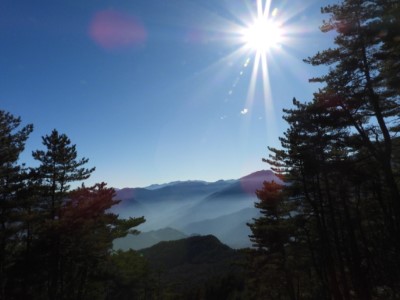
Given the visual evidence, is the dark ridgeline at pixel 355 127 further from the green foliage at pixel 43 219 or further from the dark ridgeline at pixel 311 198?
the green foliage at pixel 43 219

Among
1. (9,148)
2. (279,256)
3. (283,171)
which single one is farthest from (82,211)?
(279,256)

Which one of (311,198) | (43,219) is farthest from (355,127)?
(43,219)

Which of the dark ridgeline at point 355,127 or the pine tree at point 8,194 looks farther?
the pine tree at point 8,194

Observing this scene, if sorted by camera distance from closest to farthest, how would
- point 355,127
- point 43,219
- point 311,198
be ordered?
point 355,127, point 43,219, point 311,198

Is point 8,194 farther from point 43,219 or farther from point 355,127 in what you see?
point 355,127

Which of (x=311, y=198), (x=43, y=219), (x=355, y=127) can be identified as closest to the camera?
(x=355, y=127)

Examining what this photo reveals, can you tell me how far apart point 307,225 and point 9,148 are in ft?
82.8

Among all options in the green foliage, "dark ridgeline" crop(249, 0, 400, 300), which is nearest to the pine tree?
the green foliage

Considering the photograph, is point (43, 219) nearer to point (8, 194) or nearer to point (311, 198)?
point (8, 194)

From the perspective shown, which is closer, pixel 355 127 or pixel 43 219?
pixel 355 127

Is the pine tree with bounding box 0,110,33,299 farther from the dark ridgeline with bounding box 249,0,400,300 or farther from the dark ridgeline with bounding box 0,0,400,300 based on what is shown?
the dark ridgeline with bounding box 249,0,400,300

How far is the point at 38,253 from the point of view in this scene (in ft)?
86.2

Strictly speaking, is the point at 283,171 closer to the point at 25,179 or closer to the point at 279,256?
the point at 279,256

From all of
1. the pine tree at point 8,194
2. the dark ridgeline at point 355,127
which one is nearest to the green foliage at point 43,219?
the pine tree at point 8,194
